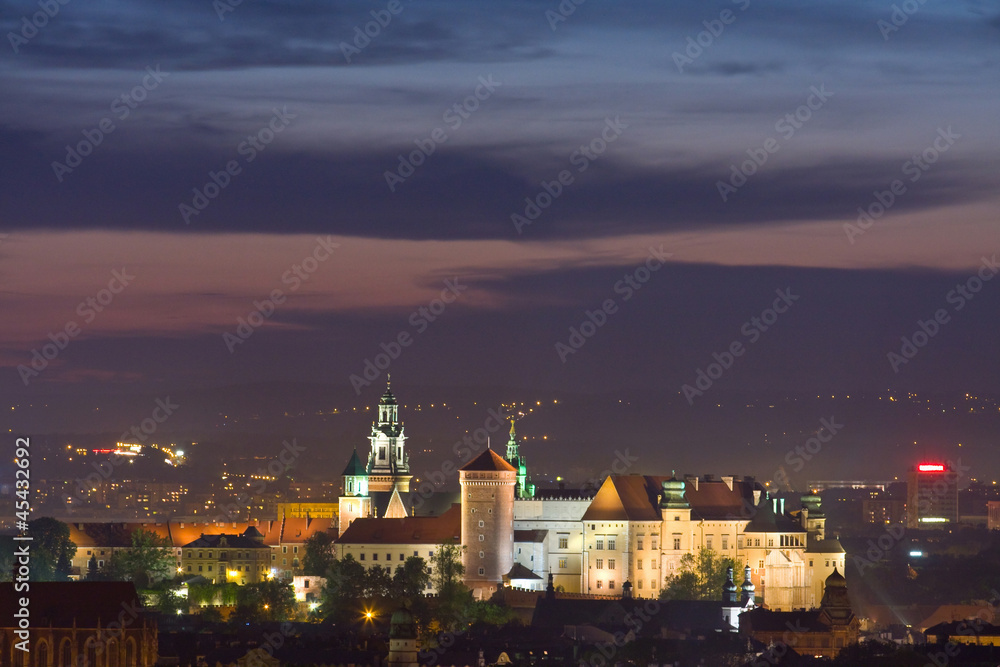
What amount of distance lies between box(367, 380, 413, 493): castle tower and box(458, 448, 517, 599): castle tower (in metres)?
25.3

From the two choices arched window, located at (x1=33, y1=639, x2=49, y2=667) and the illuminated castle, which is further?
the illuminated castle

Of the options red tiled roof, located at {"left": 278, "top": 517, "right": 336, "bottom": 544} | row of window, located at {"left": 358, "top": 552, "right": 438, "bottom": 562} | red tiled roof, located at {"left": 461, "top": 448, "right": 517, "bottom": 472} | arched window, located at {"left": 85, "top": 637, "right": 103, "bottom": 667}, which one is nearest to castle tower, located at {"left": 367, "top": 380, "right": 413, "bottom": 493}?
red tiled roof, located at {"left": 278, "top": 517, "right": 336, "bottom": 544}

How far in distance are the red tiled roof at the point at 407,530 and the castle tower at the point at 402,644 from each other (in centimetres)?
4981

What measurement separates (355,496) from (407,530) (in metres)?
18.6

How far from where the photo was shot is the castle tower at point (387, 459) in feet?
583

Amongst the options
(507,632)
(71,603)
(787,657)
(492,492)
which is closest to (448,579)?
(492,492)

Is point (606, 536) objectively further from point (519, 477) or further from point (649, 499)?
point (519, 477)

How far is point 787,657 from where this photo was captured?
375 ft

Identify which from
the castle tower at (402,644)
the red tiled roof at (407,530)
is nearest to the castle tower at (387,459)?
the red tiled roof at (407,530)

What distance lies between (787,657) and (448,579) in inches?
1248

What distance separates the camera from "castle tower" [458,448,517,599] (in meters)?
150

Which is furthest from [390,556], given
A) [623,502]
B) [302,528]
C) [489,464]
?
[302,528]

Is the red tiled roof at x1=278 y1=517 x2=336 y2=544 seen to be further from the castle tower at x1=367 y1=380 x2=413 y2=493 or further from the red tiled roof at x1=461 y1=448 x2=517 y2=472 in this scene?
the red tiled roof at x1=461 y1=448 x2=517 y2=472

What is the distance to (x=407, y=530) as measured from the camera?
156m
